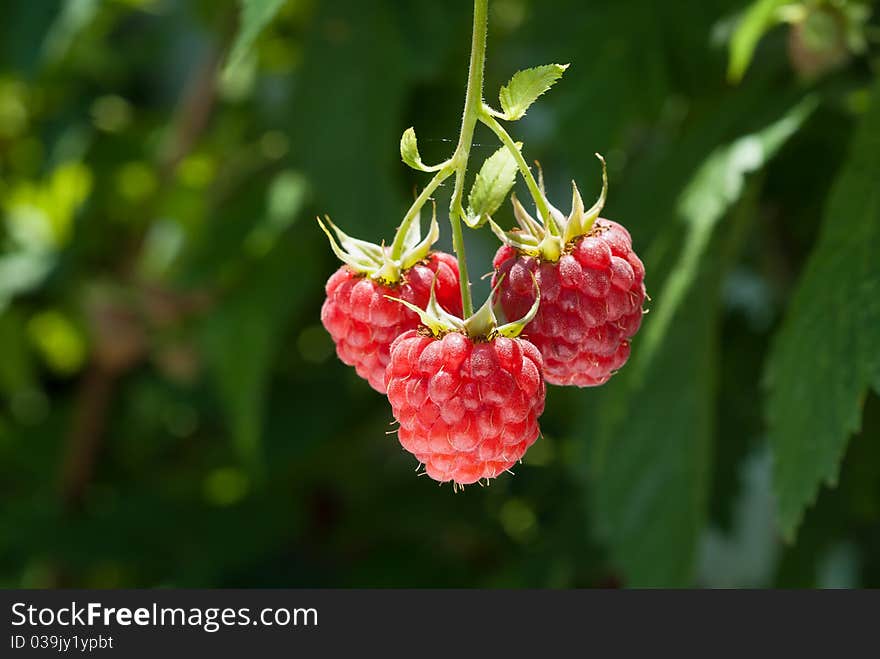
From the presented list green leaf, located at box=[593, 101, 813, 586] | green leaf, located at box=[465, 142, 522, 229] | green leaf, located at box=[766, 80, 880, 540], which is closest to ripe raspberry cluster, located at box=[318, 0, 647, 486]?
green leaf, located at box=[465, 142, 522, 229]

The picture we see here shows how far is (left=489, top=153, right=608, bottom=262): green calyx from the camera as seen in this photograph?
60 centimetres

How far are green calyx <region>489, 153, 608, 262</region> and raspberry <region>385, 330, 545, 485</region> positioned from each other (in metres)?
0.05

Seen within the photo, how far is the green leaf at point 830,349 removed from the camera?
724 mm

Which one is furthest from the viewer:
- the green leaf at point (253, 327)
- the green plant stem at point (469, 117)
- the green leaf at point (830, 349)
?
the green leaf at point (253, 327)

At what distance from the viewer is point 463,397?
59cm

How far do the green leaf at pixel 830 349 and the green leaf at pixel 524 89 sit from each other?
314 mm

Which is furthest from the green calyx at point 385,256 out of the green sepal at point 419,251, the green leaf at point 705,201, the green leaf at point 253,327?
the green leaf at point 253,327

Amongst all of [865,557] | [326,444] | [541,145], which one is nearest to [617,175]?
[541,145]

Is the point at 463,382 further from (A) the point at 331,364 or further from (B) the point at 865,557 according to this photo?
(A) the point at 331,364

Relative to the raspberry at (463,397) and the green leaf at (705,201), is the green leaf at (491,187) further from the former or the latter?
the green leaf at (705,201)

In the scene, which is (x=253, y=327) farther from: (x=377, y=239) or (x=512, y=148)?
(x=512, y=148)

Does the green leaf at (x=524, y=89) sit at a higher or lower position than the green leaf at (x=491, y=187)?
higher

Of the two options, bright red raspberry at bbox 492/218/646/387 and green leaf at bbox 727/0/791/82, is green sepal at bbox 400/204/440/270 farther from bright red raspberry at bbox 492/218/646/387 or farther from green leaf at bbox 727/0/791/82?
green leaf at bbox 727/0/791/82

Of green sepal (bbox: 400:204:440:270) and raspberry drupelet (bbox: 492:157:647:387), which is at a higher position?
green sepal (bbox: 400:204:440:270)
